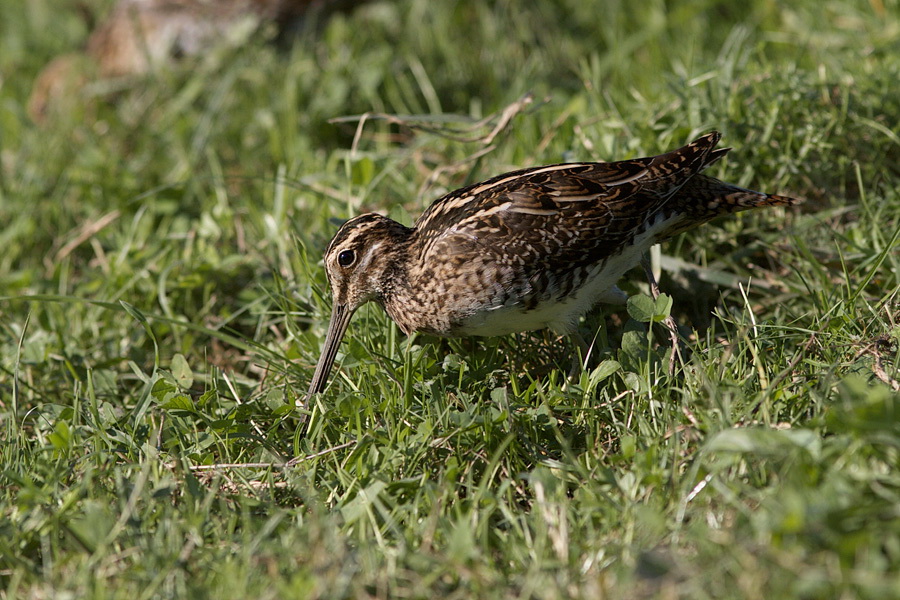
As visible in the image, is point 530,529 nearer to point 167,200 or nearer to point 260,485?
point 260,485

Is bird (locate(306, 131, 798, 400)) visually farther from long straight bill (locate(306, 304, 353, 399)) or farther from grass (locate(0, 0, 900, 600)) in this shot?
grass (locate(0, 0, 900, 600))

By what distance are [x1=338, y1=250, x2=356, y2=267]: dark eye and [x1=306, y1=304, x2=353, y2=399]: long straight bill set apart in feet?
0.61

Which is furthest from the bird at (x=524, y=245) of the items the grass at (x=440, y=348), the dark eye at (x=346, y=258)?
the grass at (x=440, y=348)

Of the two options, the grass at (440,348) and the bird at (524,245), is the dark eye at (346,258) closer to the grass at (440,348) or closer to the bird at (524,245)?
the bird at (524,245)

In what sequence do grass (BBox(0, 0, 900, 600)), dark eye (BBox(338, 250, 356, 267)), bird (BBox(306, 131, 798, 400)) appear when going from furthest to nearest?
dark eye (BBox(338, 250, 356, 267)) < bird (BBox(306, 131, 798, 400)) < grass (BBox(0, 0, 900, 600))

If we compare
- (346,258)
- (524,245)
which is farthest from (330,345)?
(524,245)

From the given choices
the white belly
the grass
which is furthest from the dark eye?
the white belly

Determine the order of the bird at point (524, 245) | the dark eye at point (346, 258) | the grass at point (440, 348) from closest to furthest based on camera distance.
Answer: the grass at point (440, 348), the bird at point (524, 245), the dark eye at point (346, 258)

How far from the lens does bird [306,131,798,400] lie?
3947 mm

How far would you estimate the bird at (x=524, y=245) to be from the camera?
395 cm

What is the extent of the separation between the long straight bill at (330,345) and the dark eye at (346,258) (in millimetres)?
187

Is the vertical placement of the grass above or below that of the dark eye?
below

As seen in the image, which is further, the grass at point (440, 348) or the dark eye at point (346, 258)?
the dark eye at point (346, 258)

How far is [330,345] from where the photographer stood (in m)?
4.13
